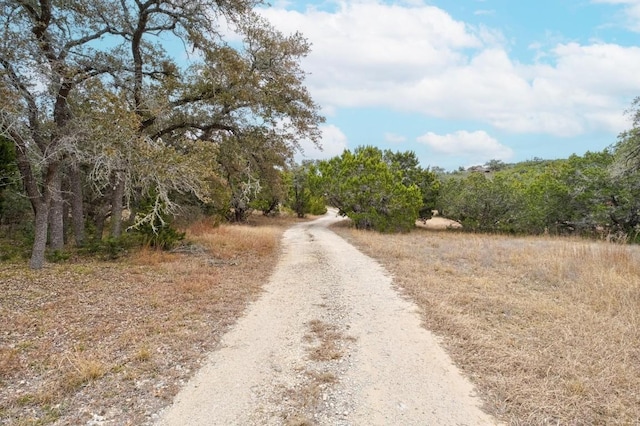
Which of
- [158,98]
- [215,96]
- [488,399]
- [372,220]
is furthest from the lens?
[372,220]

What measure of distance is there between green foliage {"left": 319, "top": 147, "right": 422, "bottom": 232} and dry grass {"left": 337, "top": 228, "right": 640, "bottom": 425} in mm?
13236

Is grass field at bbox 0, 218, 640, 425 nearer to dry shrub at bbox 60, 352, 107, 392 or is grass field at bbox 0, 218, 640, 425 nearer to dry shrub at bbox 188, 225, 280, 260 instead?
dry shrub at bbox 60, 352, 107, 392

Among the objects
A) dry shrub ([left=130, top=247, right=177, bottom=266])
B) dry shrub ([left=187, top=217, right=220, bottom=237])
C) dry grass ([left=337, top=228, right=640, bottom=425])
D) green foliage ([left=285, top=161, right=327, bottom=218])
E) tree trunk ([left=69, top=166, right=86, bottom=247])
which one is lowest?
dry grass ([left=337, top=228, right=640, bottom=425])

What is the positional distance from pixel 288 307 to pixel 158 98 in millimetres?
6333

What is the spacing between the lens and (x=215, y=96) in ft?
31.7

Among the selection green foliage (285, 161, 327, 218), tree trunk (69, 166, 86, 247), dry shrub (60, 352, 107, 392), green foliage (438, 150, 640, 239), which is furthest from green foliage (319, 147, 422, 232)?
dry shrub (60, 352, 107, 392)

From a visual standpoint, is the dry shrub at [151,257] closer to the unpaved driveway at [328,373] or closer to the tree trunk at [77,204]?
the tree trunk at [77,204]

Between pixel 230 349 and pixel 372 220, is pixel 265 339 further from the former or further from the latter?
pixel 372 220

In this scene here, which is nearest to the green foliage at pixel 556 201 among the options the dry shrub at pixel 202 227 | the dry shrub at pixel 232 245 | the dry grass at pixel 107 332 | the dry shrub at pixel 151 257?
the dry shrub at pixel 232 245

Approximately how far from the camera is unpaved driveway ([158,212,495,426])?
3.04 m

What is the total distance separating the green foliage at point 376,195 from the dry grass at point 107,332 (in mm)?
14827

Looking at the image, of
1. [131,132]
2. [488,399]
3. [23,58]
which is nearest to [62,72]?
[23,58]

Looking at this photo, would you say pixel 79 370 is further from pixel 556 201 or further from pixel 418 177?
pixel 418 177

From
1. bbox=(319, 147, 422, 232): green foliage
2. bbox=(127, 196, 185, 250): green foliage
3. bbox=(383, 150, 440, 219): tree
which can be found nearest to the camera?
Answer: bbox=(127, 196, 185, 250): green foliage
